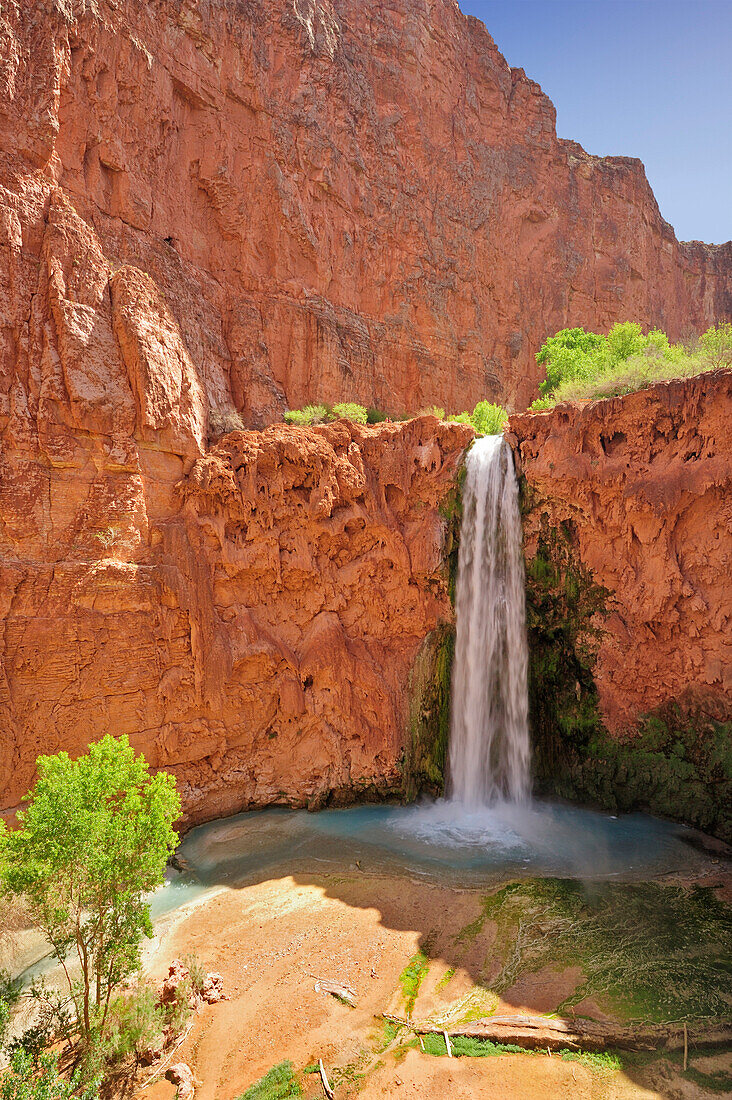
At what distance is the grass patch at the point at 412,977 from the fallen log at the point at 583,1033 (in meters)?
0.59

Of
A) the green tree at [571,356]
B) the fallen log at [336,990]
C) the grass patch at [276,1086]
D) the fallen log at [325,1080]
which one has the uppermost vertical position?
the green tree at [571,356]

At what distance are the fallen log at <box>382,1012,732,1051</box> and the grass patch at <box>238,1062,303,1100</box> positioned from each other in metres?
1.83

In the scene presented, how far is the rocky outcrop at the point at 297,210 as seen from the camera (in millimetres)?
17641

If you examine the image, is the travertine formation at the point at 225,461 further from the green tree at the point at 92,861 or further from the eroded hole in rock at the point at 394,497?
the green tree at the point at 92,861

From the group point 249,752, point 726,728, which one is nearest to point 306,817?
point 249,752

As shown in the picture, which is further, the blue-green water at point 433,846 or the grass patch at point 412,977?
the blue-green water at point 433,846

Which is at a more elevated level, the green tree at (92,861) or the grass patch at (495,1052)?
the green tree at (92,861)

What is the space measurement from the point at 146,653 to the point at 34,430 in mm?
6572

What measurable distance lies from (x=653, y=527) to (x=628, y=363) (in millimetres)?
6692

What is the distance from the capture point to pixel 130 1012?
9.12m

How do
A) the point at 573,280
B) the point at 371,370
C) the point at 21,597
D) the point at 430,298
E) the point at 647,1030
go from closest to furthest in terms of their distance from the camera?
the point at 647,1030 → the point at 21,597 → the point at 371,370 → the point at 430,298 → the point at 573,280

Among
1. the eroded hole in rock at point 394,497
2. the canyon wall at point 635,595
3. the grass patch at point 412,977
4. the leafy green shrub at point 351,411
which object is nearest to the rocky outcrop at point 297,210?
the leafy green shrub at point 351,411

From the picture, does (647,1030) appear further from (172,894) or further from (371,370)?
(371,370)

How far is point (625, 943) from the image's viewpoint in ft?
36.0
